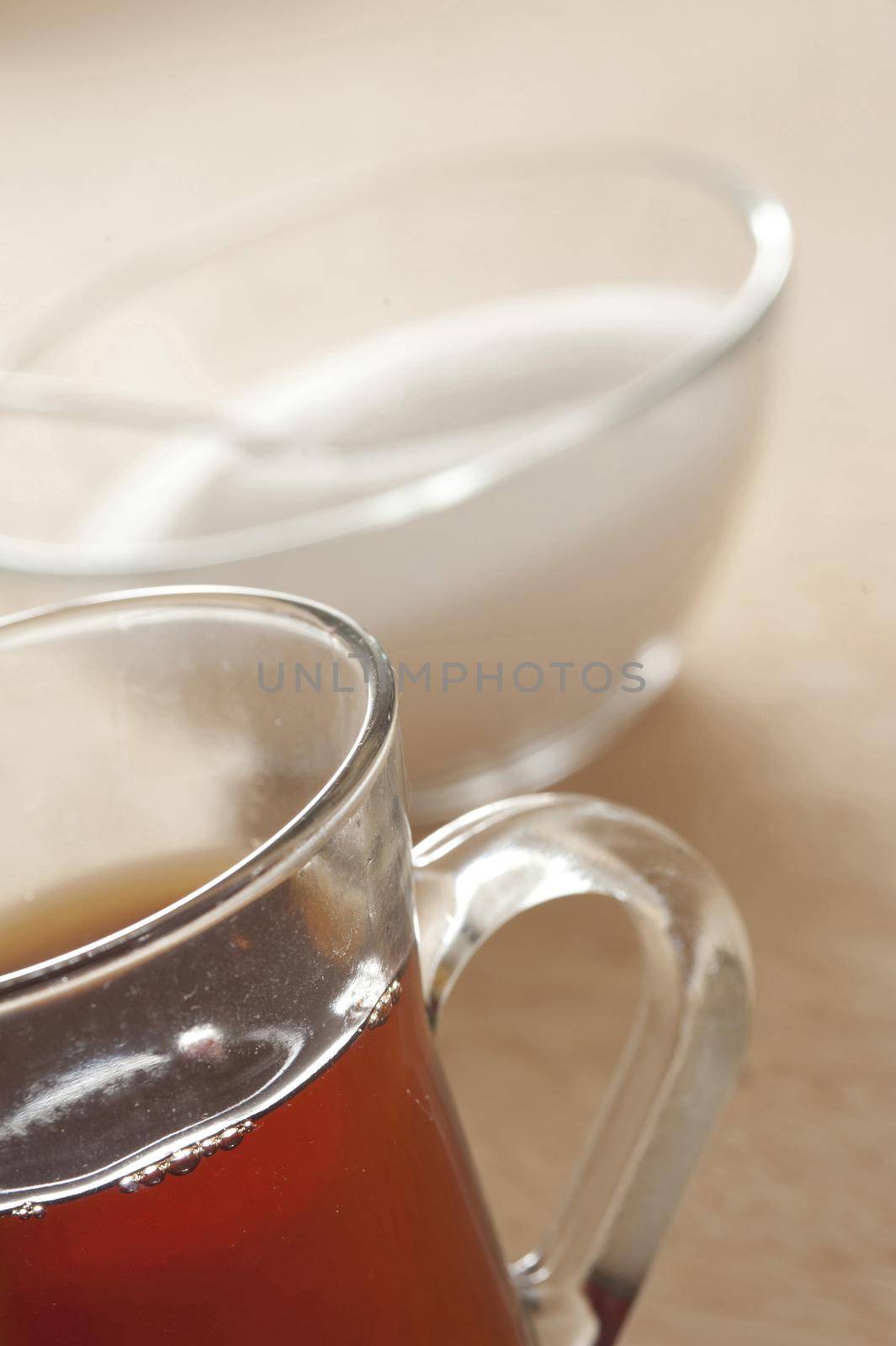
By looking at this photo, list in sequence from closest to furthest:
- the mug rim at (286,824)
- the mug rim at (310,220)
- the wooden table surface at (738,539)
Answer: the mug rim at (286,824)
the wooden table surface at (738,539)
the mug rim at (310,220)

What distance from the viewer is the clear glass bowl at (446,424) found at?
1.76 feet

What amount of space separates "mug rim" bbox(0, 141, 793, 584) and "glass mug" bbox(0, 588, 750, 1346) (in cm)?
20

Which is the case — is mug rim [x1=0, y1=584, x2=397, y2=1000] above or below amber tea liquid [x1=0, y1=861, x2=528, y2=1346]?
above

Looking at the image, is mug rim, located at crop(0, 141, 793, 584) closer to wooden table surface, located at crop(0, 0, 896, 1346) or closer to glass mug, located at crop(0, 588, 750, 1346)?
wooden table surface, located at crop(0, 0, 896, 1346)

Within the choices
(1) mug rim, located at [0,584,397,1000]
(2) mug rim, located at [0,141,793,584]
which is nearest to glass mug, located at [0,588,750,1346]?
(1) mug rim, located at [0,584,397,1000]

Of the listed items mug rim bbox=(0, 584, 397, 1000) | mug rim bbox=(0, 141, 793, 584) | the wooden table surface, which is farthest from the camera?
mug rim bbox=(0, 141, 793, 584)

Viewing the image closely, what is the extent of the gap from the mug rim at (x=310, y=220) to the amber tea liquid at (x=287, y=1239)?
260 millimetres

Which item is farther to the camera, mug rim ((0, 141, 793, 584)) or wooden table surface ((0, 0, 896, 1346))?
mug rim ((0, 141, 793, 584))

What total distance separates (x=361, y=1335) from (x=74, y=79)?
1.29 metres

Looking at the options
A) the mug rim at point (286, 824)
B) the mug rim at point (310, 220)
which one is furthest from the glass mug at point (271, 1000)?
the mug rim at point (310, 220)

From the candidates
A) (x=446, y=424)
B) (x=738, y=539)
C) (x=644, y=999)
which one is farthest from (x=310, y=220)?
(x=644, y=999)

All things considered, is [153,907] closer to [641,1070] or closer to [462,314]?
[641,1070]

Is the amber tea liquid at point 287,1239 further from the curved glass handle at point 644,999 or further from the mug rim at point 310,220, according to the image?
the mug rim at point 310,220

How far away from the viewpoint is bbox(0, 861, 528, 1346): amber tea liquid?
0.25m
